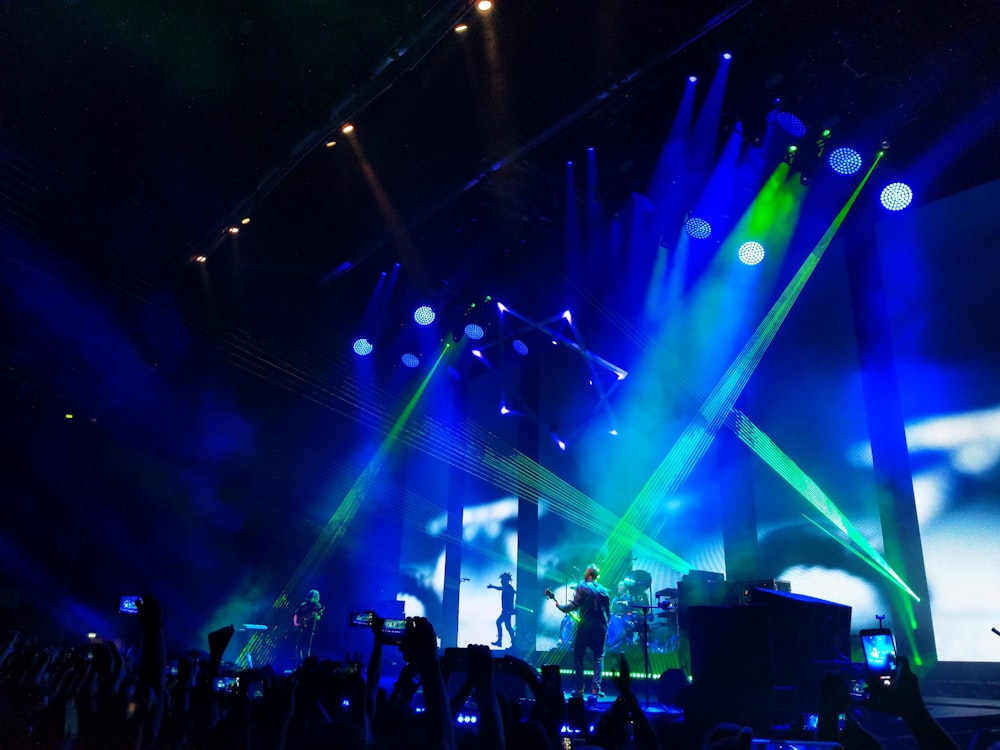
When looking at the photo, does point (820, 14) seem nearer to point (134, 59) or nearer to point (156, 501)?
point (134, 59)

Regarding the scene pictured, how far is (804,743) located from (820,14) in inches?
234

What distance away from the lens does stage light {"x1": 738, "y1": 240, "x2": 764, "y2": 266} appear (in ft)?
29.8

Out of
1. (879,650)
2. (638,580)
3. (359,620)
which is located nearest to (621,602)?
(638,580)

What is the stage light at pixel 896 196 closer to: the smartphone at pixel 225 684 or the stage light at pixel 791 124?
the stage light at pixel 791 124

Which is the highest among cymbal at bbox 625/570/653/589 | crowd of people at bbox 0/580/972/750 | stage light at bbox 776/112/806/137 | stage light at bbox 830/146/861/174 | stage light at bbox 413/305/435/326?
stage light at bbox 830/146/861/174

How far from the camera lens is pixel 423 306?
35.1 feet

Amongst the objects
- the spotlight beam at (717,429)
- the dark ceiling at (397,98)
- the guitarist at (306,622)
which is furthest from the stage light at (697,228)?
the guitarist at (306,622)

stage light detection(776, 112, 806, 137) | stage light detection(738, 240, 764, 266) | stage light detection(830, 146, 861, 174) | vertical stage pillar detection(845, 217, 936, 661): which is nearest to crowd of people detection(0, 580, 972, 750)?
stage light detection(776, 112, 806, 137)

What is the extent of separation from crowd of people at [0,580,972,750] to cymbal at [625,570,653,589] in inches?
281

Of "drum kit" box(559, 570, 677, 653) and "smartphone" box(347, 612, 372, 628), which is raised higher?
"drum kit" box(559, 570, 677, 653)

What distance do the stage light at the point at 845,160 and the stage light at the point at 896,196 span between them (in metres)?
0.73

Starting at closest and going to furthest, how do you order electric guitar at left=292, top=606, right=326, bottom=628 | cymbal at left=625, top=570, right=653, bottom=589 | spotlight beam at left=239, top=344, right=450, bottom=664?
cymbal at left=625, top=570, right=653, bottom=589, electric guitar at left=292, top=606, right=326, bottom=628, spotlight beam at left=239, top=344, right=450, bottom=664

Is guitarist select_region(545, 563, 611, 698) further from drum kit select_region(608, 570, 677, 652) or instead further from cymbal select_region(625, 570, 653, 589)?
cymbal select_region(625, 570, 653, 589)

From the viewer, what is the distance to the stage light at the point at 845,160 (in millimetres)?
7391
